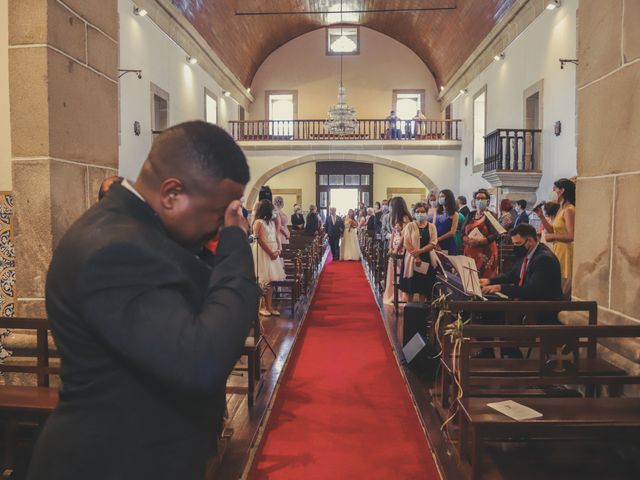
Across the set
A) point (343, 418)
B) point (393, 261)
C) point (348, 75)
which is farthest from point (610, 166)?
point (348, 75)

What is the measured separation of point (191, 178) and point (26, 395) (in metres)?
2.07

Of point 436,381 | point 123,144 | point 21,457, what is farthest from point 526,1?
point 21,457

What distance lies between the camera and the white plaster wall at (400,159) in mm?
18016

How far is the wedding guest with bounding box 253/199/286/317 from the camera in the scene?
255 inches

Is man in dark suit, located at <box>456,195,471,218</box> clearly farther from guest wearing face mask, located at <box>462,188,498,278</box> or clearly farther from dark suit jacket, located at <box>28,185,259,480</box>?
dark suit jacket, located at <box>28,185,259,480</box>

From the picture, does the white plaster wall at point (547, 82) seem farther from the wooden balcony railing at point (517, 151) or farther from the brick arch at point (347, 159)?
the brick arch at point (347, 159)

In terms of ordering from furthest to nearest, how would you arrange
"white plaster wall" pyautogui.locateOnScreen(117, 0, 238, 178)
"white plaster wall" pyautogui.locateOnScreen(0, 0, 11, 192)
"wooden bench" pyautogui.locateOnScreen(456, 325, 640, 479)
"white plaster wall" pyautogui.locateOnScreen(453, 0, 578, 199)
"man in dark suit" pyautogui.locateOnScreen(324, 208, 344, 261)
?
"man in dark suit" pyautogui.locateOnScreen(324, 208, 344, 261) → "white plaster wall" pyautogui.locateOnScreen(117, 0, 238, 178) → "white plaster wall" pyautogui.locateOnScreen(453, 0, 578, 199) → "white plaster wall" pyautogui.locateOnScreen(0, 0, 11, 192) → "wooden bench" pyautogui.locateOnScreen(456, 325, 640, 479)

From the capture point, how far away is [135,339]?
945 mm

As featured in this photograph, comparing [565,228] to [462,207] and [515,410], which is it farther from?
[462,207]

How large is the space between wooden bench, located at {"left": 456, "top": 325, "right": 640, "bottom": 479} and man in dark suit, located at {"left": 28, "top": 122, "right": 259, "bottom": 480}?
1.76 metres

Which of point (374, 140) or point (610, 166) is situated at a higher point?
point (374, 140)

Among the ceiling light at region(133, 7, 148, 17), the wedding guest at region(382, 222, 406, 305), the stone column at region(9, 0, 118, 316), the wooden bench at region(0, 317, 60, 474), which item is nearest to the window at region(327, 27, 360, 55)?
the ceiling light at region(133, 7, 148, 17)

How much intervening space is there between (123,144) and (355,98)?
12909 mm

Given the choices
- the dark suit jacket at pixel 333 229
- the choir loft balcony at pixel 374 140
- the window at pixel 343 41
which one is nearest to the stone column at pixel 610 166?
the dark suit jacket at pixel 333 229
